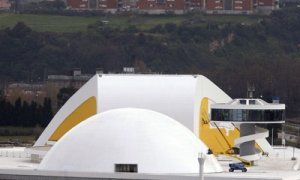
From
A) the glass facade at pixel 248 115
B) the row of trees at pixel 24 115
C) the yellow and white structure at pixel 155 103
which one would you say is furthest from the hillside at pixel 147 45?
the glass facade at pixel 248 115

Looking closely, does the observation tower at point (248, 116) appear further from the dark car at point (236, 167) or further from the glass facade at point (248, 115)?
the dark car at point (236, 167)

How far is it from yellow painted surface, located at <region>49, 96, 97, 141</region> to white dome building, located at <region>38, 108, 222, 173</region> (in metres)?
16.1

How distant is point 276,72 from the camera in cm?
16338

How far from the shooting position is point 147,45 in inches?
7382

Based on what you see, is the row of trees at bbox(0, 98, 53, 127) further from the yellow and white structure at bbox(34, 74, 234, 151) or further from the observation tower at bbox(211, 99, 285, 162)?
the observation tower at bbox(211, 99, 285, 162)

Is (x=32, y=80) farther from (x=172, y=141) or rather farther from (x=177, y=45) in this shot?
(x=172, y=141)

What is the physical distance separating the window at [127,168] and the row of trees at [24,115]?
50.4 metres

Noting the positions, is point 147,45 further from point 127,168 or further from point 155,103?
point 127,168

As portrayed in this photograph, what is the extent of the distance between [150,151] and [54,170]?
3923 millimetres

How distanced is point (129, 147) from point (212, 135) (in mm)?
19296

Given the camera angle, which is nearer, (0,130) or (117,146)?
(117,146)

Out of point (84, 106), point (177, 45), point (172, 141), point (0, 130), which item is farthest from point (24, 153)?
point (177, 45)

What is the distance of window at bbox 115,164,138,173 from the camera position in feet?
268

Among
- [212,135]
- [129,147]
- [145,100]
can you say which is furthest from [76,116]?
[129,147]
